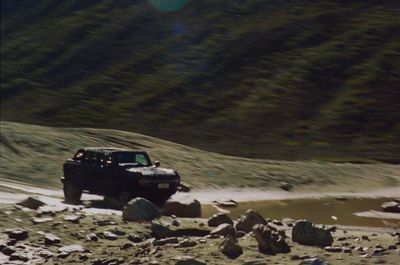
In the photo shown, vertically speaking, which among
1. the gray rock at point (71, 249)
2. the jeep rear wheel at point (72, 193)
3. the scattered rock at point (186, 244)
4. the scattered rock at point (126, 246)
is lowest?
the jeep rear wheel at point (72, 193)

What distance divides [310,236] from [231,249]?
5.35 feet

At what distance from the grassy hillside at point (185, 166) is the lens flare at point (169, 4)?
4462 cm

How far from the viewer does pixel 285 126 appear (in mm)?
56406

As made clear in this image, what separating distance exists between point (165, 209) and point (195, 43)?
56.9m

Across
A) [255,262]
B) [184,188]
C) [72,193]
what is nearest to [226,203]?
[184,188]

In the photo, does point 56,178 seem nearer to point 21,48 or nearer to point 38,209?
point 38,209

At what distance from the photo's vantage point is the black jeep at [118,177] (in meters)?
19.4

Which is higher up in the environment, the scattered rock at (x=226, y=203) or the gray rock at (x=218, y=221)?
the gray rock at (x=218, y=221)

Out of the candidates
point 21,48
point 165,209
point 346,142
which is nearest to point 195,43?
point 21,48

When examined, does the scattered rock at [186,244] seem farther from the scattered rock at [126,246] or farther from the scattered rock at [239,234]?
the scattered rock at [239,234]

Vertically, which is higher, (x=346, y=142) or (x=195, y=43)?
(x=195, y=43)

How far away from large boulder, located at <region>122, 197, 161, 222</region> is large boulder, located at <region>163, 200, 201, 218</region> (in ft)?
7.24

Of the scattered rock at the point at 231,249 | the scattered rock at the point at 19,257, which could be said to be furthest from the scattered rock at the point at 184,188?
the scattered rock at the point at 231,249

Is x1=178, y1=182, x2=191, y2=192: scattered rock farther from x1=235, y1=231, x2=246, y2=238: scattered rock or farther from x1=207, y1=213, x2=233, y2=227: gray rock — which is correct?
x1=235, y1=231, x2=246, y2=238: scattered rock
